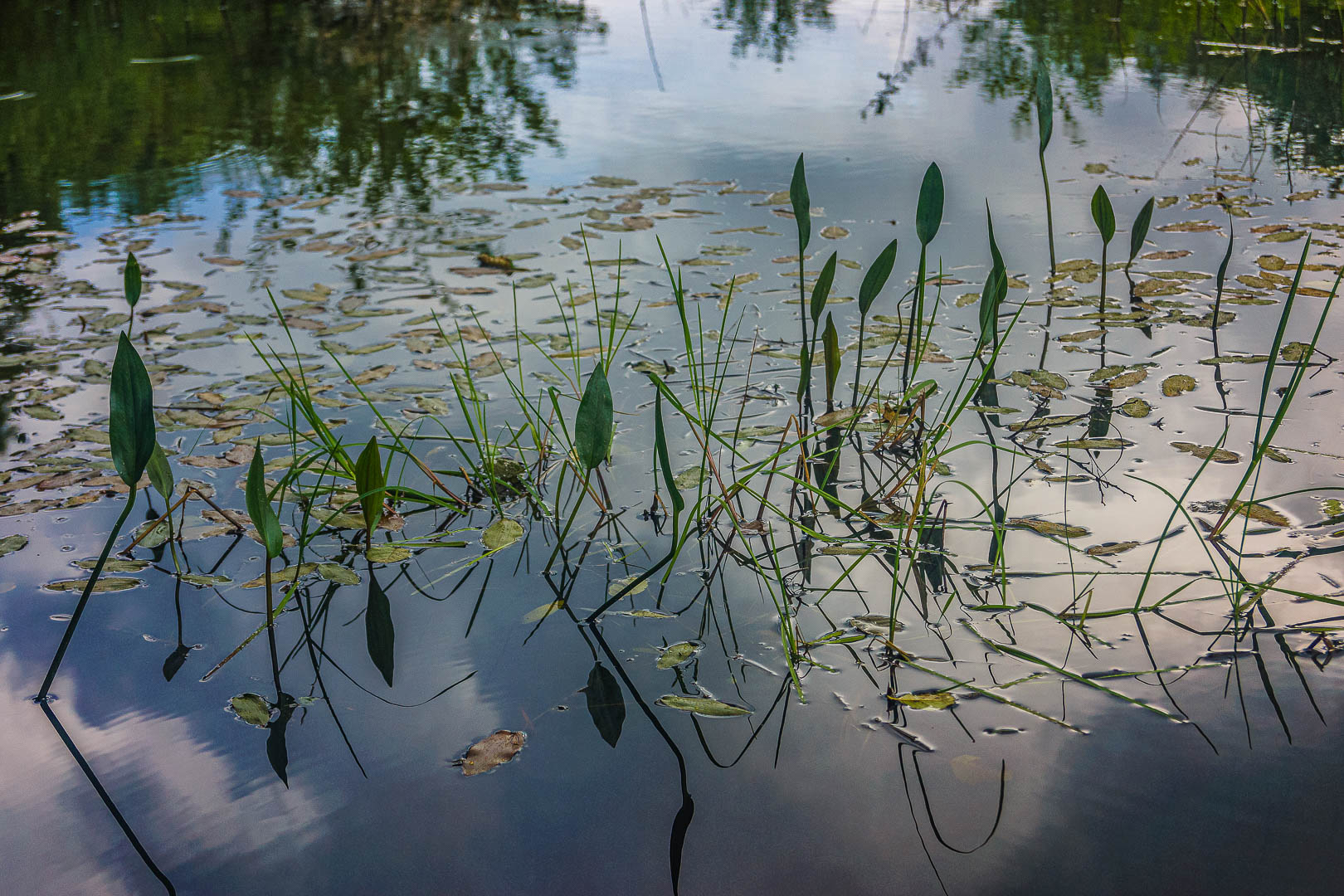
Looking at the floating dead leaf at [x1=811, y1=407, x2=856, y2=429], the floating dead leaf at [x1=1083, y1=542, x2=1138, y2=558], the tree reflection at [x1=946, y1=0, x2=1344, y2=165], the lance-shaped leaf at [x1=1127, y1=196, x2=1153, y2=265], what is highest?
the tree reflection at [x1=946, y1=0, x2=1344, y2=165]

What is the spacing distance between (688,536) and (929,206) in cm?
70

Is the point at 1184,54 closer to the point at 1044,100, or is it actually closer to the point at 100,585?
the point at 1044,100

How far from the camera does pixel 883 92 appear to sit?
388 cm

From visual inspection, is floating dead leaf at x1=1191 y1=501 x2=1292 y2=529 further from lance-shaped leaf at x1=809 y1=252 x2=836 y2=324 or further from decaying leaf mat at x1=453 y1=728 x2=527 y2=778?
decaying leaf mat at x1=453 y1=728 x2=527 y2=778

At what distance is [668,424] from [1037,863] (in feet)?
3.26

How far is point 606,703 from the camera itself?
1.09 meters

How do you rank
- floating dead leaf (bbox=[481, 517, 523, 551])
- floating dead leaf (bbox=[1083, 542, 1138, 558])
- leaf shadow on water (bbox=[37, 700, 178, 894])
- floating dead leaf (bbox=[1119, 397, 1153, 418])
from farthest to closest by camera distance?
floating dead leaf (bbox=[1119, 397, 1153, 418]) < floating dead leaf (bbox=[481, 517, 523, 551]) < floating dead leaf (bbox=[1083, 542, 1138, 558]) < leaf shadow on water (bbox=[37, 700, 178, 894])

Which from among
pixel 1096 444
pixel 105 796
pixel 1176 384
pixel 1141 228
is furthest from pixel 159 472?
pixel 1141 228

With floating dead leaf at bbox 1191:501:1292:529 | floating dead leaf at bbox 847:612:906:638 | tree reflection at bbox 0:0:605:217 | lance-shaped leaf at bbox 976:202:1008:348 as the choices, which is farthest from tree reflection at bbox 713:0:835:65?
floating dead leaf at bbox 847:612:906:638

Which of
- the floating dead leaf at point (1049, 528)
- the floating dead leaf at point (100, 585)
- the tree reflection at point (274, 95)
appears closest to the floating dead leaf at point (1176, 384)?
the floating dead leaf at point (1049, 528)

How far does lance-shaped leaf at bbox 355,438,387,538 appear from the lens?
50.2 inches

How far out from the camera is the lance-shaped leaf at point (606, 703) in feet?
3.47

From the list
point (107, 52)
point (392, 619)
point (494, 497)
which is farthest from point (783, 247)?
point (107, 52)

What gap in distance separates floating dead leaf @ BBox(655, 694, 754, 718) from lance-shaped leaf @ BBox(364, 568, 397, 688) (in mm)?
347
